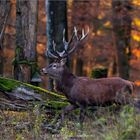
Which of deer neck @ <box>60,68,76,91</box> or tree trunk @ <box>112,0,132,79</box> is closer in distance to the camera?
deer neck @ <box>60,68,76,91</box>

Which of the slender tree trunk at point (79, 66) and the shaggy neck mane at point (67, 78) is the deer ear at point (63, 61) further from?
the slender tree trunk at point (79, 66)

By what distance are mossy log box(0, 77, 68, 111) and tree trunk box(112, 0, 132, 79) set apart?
573 inches

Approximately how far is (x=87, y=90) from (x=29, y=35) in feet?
10.9

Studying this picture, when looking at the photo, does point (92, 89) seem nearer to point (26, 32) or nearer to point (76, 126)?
Result: point (76, 126)

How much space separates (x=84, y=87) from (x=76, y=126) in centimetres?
172

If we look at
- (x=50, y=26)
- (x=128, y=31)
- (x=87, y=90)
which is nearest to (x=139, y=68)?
(x=128, y=31)

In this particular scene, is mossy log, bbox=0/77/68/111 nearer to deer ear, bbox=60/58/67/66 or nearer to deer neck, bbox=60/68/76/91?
deer neck, bbox=60/68/76/91

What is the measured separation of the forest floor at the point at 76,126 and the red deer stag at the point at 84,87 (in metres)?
0.23

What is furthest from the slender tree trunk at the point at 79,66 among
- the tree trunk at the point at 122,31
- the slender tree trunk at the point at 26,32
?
the slender tree trunk at the point at 26,32

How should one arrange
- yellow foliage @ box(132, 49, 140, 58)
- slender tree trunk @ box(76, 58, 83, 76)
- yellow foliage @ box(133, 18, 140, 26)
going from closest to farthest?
yellow foliage @ box(133, 18, 140, 26)
slender tree trunk @ box(76, 58, 83, 76)
yellow foliage @ box(132, 49, 140, 58)

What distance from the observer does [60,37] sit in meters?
19.7

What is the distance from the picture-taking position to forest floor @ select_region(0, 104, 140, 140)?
359 inches

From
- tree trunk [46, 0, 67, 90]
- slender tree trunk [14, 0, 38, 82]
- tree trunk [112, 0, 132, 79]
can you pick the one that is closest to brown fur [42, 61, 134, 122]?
slender tree trunk [14, 0, 38, 82]

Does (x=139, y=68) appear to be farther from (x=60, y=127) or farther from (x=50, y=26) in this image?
(x=60, y=127)
